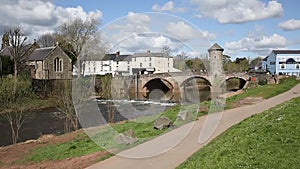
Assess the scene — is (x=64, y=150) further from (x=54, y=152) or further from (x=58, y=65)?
→ (x=58, y=65)

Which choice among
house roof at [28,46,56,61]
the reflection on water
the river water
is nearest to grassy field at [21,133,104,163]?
the river water

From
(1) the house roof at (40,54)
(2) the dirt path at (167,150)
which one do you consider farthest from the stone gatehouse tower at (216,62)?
(2) the dirt path at (167,150)

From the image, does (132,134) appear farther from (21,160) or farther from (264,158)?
(264,158)

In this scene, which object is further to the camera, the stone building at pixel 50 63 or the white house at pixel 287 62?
the white house at pixel 287 62

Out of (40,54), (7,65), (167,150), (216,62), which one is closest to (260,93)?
(167,150)

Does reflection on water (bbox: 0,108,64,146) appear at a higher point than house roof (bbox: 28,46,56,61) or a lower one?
lower

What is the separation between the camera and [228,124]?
17.0 metres

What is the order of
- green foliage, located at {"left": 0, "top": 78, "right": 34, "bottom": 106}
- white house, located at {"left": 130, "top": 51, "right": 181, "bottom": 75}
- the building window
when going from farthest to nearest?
the building window, green foliage, located at {"left": 0, "top": 78, "right": 34, "bottom": 106}, white house, located at {"left": 130, "top": 51, "right": 181, "bottom": 75}

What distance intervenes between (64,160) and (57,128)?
1328 centimetres

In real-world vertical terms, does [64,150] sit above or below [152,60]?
below

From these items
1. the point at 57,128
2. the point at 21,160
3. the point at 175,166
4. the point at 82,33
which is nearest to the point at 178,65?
the point at 175,166

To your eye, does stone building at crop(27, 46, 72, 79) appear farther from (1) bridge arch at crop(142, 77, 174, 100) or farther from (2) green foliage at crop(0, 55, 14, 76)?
(1) bridge arch at crop(142, 77, 174, 100)

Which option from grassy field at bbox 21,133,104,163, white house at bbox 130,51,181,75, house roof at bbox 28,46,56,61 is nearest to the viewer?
white house at bbox 130,51,181,75

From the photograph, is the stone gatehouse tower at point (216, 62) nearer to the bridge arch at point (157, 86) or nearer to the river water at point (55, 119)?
the bridge arch at point (157, 86)
